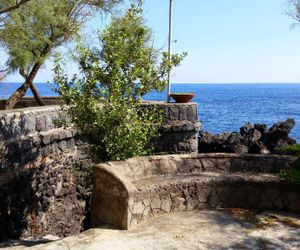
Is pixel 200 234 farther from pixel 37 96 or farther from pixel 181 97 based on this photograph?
pixel 37 96

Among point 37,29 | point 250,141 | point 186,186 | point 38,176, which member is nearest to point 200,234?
point 186,186

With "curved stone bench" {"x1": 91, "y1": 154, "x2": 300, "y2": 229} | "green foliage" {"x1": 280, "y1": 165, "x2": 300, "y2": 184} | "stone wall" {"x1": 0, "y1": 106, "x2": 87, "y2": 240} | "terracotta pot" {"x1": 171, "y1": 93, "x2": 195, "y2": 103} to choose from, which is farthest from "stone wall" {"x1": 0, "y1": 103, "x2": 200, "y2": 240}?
"terracotta pot" {"x1": 171, "y1": 93, "x2": 195, "y2": 103}

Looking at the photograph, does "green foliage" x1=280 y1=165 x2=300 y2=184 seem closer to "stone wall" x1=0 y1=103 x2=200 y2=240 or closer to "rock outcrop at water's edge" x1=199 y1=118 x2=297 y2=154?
"stone wall" x1=0 y1=103 x2=200 y2=240

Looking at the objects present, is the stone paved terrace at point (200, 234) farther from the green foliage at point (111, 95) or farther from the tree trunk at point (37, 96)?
the tree trunk at point (37, 96)

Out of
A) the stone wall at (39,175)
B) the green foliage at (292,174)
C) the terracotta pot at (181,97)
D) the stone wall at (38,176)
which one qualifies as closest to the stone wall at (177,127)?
the terracotta pot at (181,97)

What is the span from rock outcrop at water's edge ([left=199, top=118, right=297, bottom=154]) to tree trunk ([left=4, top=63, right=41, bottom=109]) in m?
9.96

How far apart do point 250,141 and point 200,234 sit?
16.7 metres

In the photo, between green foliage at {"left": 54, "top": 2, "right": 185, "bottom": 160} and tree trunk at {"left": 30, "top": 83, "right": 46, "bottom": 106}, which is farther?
tree trunk at {"left": 30, "top": 83, "right": 46, "bottom": 106}

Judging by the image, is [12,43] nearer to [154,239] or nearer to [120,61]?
[120,61]

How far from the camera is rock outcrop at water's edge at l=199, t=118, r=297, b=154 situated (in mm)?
20656

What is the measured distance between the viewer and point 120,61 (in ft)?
24.1

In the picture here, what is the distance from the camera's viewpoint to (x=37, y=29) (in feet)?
40.7

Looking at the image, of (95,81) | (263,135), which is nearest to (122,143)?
(95,81)

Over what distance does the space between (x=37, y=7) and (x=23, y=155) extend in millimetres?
5061
